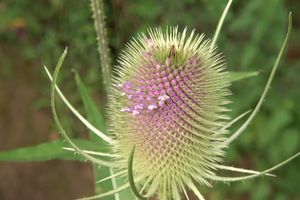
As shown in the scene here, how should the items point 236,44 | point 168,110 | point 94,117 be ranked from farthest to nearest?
1. point 236,44
2. point 94,117
3. point 168,110

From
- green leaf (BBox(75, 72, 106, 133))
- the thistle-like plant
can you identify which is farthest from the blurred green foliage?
the thistle-like plant

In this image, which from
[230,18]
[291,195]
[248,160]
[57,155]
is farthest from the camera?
[248,160]

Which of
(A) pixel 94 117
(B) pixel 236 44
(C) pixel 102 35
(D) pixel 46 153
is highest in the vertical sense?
(B) pixel 236 44

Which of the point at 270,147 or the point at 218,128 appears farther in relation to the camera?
the point at 270,147

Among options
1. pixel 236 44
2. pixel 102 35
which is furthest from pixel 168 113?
pixel 236 44

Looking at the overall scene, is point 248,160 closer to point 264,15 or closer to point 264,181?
point 264,181

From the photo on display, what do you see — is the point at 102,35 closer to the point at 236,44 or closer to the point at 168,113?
the point at 168,113

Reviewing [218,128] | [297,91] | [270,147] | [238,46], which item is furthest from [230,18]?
[218,128]
